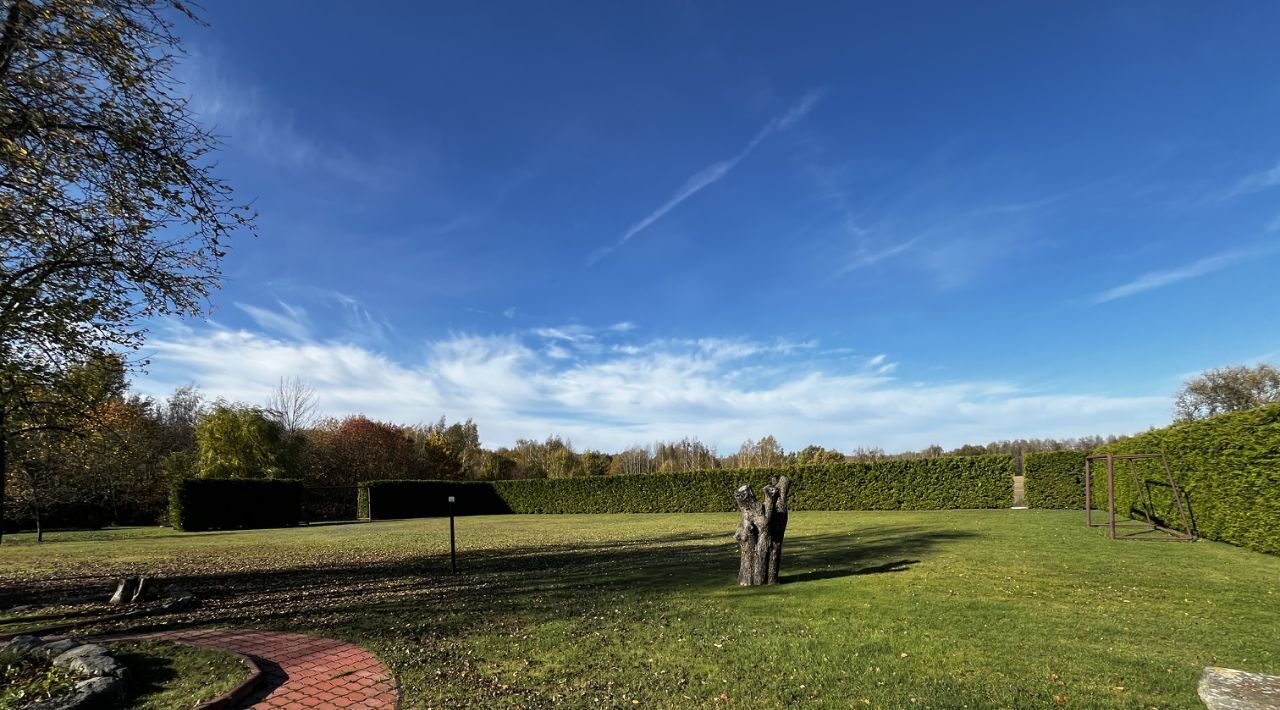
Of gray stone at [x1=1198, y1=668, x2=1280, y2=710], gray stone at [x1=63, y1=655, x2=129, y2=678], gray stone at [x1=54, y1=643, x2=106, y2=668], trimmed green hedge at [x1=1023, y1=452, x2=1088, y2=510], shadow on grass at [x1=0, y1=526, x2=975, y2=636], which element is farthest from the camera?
trimmed green hedge at [x1=1023, y1=452, x2=1088, y2=510]

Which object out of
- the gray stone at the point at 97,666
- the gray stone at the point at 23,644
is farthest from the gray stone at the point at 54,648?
the gray stone at the point at 97,666

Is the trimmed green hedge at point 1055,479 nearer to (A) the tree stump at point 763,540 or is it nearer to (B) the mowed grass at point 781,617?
(B) the mowed grass at point 781,617

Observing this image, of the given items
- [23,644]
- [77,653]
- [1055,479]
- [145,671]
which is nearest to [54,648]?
[23,644]

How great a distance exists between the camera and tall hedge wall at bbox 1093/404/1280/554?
35.7 ft

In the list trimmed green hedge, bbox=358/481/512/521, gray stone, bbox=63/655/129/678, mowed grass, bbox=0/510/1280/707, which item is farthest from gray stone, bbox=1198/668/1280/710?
trimmed green hedge, bbox=358/481/512/521

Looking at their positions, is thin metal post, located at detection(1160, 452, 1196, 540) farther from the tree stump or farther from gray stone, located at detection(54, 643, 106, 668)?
gray stone, located at detection(54, 643, 106, 668)

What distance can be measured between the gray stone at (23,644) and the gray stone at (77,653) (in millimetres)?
388

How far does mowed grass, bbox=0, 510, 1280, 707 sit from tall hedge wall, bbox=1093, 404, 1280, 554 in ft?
2.64

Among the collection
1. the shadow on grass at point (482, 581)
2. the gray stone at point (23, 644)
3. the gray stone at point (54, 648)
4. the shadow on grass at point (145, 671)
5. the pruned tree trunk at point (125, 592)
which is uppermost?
the gray stone at point (23, 644)

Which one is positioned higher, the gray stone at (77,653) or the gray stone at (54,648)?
the gray stone at (77,653)

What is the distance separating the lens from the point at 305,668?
5.48 meters

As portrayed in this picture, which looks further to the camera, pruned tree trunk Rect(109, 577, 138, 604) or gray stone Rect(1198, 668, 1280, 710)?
pruned tree trunk Rect(109, 577, 138, 604)

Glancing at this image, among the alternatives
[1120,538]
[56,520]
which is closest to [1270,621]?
[1120,538]

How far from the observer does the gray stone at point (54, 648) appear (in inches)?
207
